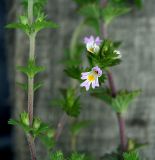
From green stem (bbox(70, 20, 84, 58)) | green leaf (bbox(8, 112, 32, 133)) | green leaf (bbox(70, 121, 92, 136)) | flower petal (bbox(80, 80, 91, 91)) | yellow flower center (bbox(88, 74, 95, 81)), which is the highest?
green stem (bbox(70, 20, 84, 58))

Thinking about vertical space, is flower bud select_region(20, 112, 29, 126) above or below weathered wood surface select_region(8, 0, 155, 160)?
below

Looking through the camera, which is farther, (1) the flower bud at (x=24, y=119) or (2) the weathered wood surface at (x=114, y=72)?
(2) the weathered wood surface at (x=114, y=72)

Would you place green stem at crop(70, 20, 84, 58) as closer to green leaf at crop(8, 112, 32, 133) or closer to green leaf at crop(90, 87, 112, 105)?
green leaf at crop(90, 87, 112, 105)

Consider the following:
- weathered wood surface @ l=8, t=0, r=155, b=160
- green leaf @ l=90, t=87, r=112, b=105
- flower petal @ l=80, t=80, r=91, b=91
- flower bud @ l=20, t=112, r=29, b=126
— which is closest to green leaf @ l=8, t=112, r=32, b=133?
flower bud @ l=20, t=112, r=29, b=126

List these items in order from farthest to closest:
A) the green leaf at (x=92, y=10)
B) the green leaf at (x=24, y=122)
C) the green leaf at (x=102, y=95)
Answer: the green leaf at (x=92, y=10), the green leaf at (x=102, y=95), the green leaf at (x=24, y=122)

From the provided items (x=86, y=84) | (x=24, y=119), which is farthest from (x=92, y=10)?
(x=24, y=119)

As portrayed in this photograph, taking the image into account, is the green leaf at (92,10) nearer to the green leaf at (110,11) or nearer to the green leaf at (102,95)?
the green leaf at (110,11)

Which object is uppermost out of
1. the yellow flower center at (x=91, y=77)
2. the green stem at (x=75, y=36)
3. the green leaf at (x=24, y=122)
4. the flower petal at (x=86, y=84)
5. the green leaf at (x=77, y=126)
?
the green stem at (x=75, y=36)

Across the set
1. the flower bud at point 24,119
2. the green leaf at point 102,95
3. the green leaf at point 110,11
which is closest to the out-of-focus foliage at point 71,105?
the green leaf at point 102,95

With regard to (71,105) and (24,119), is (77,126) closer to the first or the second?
(71,105)
